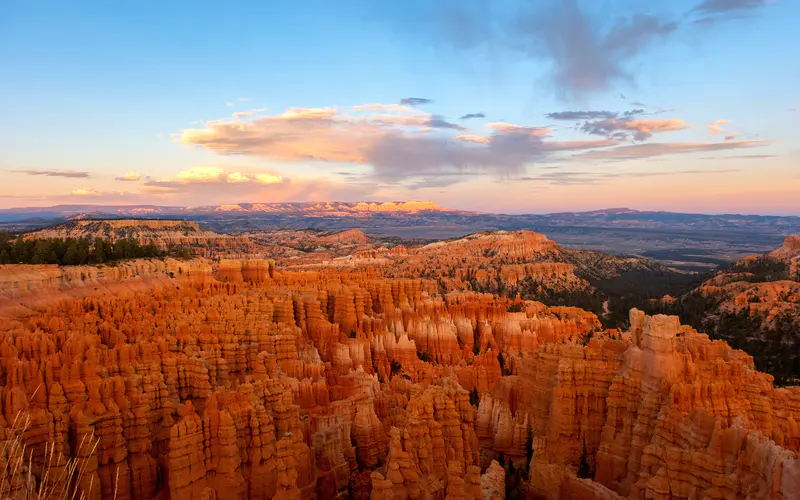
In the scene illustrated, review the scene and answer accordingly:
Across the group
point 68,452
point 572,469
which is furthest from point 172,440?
point 572,469

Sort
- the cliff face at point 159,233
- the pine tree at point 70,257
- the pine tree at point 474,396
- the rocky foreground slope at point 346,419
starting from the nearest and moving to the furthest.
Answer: the rocky foreground slope at point 346,419
the pine tree at point 474,396
the pine tree at point 70,257
the cliff face at point 159,233

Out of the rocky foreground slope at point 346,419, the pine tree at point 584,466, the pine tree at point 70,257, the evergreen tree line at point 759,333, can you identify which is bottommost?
the evergreen tree line at point 759,333

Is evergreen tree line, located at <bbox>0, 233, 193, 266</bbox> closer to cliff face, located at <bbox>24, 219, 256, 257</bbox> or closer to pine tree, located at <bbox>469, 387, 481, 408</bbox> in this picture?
pine tree, located at <bbox>469, 387, 481, 408</bbox>

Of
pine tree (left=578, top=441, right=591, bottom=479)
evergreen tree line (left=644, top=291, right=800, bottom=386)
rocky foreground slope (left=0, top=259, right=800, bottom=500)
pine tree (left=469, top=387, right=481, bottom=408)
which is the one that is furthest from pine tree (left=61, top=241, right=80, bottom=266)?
evergreen tree line (left=644, top=291, right=800, bottom=386)

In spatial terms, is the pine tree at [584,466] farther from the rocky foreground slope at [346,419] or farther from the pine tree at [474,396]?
the pine tree at [474,396]

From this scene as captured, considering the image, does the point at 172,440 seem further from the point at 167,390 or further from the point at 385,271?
the point at 385,271

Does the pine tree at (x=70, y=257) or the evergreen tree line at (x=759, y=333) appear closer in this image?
the evergreen tree line at (x=759, y=333)

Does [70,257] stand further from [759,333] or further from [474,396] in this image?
[759,333]

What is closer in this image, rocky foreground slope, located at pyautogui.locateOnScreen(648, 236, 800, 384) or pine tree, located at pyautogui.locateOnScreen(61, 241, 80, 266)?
pine tree, located at pyautogui.locateOnScreen(61, 241, 80, 266)

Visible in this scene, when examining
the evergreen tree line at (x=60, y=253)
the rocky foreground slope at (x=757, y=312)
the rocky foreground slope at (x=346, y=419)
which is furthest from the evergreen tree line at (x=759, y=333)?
the evergreen tree line at (x=60, y=253)
